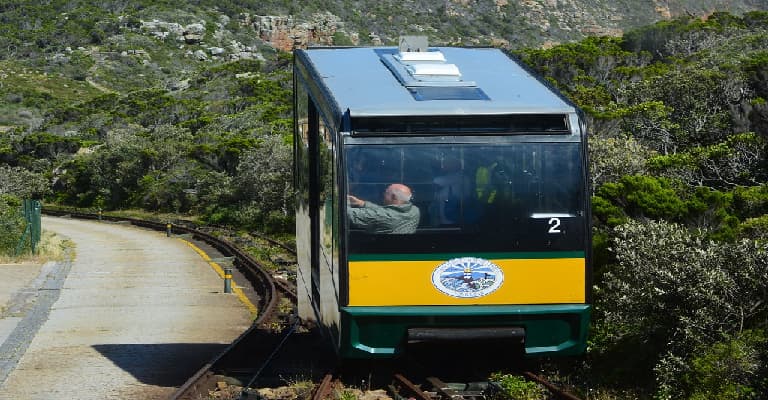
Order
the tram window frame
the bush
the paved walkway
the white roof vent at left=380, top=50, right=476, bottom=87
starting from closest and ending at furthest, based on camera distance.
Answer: the tram window frame → the white roof vent at left=380, top=50, right=476, bottom=87 → the paved walkway → the bush

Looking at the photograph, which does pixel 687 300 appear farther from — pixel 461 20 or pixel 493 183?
pixel 461 20

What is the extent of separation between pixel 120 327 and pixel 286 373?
6.07 m

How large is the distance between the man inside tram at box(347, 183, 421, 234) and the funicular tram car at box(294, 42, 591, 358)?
0.8 inches

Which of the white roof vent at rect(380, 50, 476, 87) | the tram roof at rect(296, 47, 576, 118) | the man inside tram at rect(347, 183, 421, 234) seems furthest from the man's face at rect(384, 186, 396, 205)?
the white roof vent at rect(380, 50, 476, 87)

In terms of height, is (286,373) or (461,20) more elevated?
(461,20)

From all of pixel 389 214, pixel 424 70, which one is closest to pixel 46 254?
pixel 424 70

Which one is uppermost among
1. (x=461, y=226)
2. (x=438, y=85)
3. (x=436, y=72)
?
(x=436, y=72)

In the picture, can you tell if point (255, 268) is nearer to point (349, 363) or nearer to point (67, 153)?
point (349, 363)

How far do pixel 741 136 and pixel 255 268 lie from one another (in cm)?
1151

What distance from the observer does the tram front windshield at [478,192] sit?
9555mm

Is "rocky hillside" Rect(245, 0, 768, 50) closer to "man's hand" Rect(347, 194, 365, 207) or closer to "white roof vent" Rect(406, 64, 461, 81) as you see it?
"white roof vent" Rect(406, 64, 461, 81)

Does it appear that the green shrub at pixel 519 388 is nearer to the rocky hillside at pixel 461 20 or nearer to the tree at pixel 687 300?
the tree at pixel 687 300

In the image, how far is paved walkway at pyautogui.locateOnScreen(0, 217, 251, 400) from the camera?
12.7m

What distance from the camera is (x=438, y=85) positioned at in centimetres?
1042
